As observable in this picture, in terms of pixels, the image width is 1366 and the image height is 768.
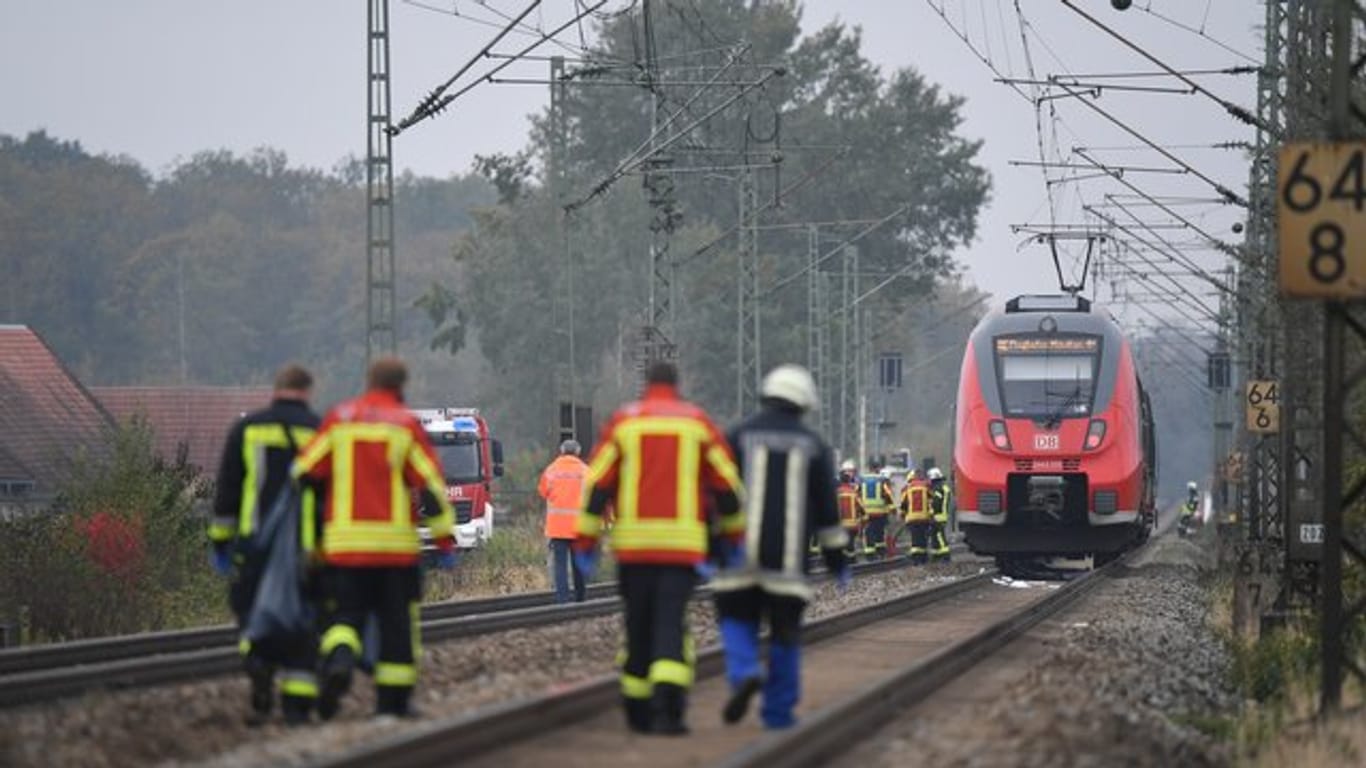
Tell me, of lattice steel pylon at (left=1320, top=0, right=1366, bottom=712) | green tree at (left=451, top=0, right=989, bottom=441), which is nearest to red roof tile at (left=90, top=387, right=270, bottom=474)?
green tree at (left=451, top=0, right=989, bottom=441)

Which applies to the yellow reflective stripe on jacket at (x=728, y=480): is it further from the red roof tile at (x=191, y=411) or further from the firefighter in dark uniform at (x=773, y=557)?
the red roof tile at (x=191, y=411)

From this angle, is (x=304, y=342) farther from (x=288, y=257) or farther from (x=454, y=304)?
(x=454, y=304)

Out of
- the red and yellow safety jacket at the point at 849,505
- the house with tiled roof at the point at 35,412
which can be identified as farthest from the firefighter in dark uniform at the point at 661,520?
the house with tiled roof at the point at 35,412

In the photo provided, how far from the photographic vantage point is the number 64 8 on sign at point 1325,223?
15.6 metres

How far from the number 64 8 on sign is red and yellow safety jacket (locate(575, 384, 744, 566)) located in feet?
14.2

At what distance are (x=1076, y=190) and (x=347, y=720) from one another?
4411 cm

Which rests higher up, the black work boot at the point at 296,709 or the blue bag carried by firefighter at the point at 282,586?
the blue bag carried by firefighter at the point at 282,586

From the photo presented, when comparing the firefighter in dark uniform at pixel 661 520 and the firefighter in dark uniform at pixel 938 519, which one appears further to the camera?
the firefighter in dark uniform at pixel 938 519

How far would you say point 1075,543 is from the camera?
36094 millimetres

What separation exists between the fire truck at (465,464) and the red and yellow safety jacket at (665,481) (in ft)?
106

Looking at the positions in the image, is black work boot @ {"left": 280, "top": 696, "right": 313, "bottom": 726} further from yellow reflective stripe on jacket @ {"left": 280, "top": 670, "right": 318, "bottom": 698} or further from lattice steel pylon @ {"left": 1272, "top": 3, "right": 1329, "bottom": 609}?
lattice steel pylon @ {"left": 1272, "top": 3, "right": 1329, "bottom": 609}

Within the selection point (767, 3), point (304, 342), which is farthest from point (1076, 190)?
point (304, 342)

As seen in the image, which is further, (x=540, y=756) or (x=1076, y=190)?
Result: (x=1076, y=190)

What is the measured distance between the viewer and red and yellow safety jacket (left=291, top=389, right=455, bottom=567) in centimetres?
1341
